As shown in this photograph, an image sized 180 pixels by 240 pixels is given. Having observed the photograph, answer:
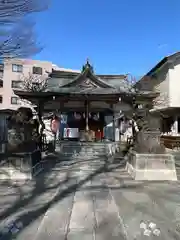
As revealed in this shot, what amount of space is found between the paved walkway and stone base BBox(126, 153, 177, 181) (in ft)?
1.41

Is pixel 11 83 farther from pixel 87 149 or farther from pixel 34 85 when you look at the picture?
pixel 87 149

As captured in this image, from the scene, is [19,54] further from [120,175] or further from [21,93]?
[21,93]

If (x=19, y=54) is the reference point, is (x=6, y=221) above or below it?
below

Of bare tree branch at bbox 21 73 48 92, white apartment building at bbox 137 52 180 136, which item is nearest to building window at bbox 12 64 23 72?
bare tree branch at bbox 21 73 48 92

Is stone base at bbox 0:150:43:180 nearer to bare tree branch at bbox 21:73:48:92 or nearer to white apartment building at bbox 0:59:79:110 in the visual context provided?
bare tree branch at bbox 21:73:48:92

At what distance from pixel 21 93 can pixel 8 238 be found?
1013 centimetres

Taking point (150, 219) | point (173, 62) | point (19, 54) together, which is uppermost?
point (173, 62)

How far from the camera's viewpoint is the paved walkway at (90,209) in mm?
3123

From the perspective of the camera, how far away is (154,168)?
6395 mm

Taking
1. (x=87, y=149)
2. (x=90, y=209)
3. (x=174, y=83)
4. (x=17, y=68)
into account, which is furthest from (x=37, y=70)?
(x=90, y=209)

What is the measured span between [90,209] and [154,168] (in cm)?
307

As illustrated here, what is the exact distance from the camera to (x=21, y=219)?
3.53 m

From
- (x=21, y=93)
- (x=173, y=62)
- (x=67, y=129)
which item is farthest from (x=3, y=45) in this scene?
(x=173, y=62)

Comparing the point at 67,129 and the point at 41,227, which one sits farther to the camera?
the point at 67,129
